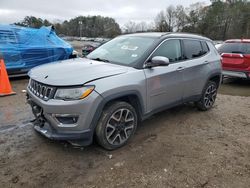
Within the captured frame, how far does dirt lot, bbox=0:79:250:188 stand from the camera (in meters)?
2.85

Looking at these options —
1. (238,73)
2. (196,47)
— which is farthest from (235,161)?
(238,73)

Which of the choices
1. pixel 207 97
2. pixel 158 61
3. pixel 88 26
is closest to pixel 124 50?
pixel 158 61

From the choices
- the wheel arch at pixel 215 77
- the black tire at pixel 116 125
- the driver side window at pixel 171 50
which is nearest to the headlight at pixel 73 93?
the black tire at pixel 116 125

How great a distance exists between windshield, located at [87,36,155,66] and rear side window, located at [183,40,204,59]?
91cm

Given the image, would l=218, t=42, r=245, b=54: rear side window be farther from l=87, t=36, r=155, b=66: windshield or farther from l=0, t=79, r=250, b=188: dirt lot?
l=87, t=36, r=155, b=66: windshield

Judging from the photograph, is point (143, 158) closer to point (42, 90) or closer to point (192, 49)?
point (42, 90)

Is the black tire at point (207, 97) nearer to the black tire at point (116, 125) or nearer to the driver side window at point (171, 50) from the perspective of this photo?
the driver side window at point (171, 50)

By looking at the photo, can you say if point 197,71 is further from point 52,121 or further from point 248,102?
point 52,121

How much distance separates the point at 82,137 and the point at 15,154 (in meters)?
1.12

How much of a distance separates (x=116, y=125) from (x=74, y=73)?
970mm

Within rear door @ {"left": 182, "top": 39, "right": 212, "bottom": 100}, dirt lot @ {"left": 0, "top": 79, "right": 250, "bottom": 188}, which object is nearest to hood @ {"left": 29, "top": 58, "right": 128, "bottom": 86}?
dirt lot @ {"left": 0, "top": 79, "right": 250, "bottom": 188}

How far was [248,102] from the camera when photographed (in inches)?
251

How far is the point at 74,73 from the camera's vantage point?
3.17 metres

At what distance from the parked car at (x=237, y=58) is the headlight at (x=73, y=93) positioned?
22.1ft
